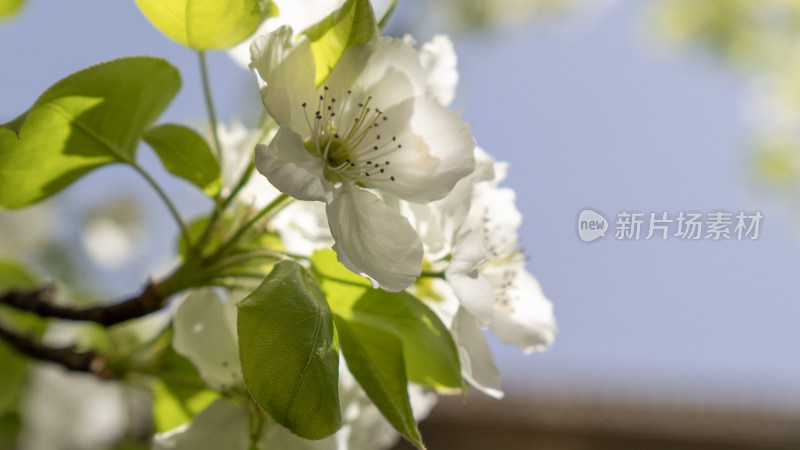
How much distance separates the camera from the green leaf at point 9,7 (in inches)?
25.4

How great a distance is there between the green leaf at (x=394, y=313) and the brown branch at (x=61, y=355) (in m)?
0.27

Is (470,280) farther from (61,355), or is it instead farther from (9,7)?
(9,7)

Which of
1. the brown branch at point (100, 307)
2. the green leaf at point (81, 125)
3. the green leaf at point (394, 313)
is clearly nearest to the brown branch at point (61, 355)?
the brown branch at point (100, 307)

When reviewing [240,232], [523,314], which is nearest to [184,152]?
[240,232]

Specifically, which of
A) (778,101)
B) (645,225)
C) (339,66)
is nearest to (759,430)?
(645,225)

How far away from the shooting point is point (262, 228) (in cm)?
49

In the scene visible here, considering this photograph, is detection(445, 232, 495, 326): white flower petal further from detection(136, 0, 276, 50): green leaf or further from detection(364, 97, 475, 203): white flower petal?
detection(136, 0, 276, 50): green leaf

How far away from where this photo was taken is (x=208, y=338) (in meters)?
0.50

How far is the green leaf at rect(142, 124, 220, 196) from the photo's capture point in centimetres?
46

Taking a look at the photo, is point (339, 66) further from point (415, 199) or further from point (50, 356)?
point (50, 356)

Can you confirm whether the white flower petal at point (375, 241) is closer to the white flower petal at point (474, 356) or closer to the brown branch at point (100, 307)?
the white flower petal at point (474, 356)

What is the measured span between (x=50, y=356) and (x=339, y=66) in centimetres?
40

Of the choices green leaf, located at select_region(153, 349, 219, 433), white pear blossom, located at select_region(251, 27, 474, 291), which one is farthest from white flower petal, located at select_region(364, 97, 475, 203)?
green leaf, located at select_region(153, 349, 219, 433)

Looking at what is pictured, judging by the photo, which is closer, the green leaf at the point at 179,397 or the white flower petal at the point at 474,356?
the white flower petal at the point at 474,356
